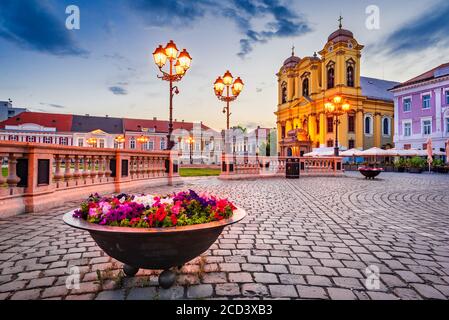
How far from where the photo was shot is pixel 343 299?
2.60m

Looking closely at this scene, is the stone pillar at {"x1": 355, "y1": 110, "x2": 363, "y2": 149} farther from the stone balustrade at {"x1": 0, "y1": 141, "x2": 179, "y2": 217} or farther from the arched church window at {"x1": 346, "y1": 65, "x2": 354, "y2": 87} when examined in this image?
the stone balustrade at {"x1": 0, "y1": 141, "x2": 179, "y2": 217}

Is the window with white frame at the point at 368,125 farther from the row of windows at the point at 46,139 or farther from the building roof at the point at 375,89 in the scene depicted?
the row of windows at the point at 46,139

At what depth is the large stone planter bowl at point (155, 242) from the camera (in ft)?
7.82

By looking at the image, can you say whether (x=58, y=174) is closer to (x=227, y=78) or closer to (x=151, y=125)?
(x=227, y=78)

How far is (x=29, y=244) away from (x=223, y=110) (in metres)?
12.9

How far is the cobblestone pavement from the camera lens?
273 centimetres

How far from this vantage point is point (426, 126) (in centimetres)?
3500

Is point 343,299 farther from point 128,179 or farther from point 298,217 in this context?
point 128,179

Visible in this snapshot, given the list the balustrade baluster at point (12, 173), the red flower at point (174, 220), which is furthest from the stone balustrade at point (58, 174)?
the red flower at point (174, 220)

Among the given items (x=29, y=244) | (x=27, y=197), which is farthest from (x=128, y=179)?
(x=29, y=244)

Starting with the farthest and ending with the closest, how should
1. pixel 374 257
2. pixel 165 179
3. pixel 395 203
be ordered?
pixel 165 179 → pixel 395 203 → pixel 374 257

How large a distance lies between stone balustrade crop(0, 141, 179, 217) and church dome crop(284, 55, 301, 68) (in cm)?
4609

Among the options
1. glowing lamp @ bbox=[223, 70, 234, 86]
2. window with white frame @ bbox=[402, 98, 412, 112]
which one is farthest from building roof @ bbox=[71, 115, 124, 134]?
glowing lamp @ bbox=[223, 70, 234, 86]

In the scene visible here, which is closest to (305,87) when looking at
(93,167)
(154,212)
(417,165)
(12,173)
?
(417,165)
